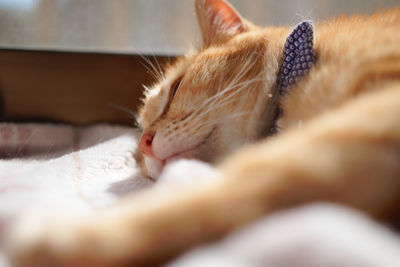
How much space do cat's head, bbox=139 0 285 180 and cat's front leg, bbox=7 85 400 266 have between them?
40 centimetres

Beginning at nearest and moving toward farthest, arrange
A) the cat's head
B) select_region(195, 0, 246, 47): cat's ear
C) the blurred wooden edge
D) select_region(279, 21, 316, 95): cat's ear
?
select_region(279, 21, 316, 95): cat's ear < the cat's head < select_region(195, 0, 246, 47): cat's ear < the blurred wooden edge

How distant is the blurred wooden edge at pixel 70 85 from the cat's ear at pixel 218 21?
59 centimetres

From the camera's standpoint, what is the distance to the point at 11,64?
1.65 metres

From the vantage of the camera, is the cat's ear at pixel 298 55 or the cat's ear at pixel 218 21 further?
the cat's ear at pixel 218 21

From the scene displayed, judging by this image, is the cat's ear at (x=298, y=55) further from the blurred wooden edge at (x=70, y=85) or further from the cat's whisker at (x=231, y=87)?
the blurred wooden edge at (x=70, y=85)

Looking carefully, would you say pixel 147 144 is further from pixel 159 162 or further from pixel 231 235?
pixel 231 235

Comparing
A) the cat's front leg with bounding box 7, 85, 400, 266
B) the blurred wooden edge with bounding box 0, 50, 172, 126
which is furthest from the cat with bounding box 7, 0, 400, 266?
the blurred wooden edge with bounding box 0, 50, 172, 126

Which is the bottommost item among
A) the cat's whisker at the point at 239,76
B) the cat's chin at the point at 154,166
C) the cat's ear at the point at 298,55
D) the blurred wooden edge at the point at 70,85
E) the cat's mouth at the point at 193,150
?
the blurred wooden edge at the point at 70,85

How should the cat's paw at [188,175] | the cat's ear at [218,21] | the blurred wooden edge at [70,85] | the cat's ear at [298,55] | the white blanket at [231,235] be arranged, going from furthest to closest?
the blurred wooden edge at [70,85] → the cat's ear at [218,21] → the cat's ear at [298,55] → the cat's paw at [188,175] → the white blanket at [231,235]

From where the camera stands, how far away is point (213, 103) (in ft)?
2.75

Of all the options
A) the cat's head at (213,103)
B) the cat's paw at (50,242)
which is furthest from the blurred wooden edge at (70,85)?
the cat's paw at (50,242)

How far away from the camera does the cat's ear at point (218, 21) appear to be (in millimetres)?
1067

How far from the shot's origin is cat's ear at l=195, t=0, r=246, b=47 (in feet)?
3.50

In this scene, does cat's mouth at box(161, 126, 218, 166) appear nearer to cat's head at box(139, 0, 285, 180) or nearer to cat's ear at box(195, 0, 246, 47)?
cat's head at box(139, 0, 285, 180)
